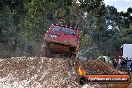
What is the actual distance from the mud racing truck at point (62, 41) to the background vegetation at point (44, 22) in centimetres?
1362

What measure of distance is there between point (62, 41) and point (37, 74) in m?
6.86

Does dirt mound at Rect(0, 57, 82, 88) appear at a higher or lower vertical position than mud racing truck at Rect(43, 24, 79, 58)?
lower

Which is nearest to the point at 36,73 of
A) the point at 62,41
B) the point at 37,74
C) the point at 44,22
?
the point at 37,74

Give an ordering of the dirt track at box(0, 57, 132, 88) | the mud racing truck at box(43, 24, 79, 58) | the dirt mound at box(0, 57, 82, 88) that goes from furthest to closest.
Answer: the mud racing truck at box(43, 24, 79, 58)
the dirt mound at box(0, 57, 82, 88)
the dirt track at box(0, 57, 132, 88)

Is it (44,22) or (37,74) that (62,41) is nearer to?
(37,74)

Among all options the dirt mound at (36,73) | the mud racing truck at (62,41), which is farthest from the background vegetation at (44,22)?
the dirt mound at (36,73)

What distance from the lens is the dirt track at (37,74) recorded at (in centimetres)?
1464

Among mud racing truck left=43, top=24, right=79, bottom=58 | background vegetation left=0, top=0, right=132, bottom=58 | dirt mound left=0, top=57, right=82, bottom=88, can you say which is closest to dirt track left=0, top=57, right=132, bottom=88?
dirt mound left=0, top=57, right=82, bottom=88

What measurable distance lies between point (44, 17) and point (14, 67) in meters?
32.3

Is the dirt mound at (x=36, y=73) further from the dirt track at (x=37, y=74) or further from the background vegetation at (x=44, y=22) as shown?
the background vegetation at (x=44, y=22)

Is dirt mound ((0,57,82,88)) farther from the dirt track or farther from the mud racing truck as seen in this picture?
the mud racing truck

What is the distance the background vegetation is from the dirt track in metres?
18.7

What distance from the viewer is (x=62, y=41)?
894 inches

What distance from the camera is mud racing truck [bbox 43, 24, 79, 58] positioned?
74.8 ft
